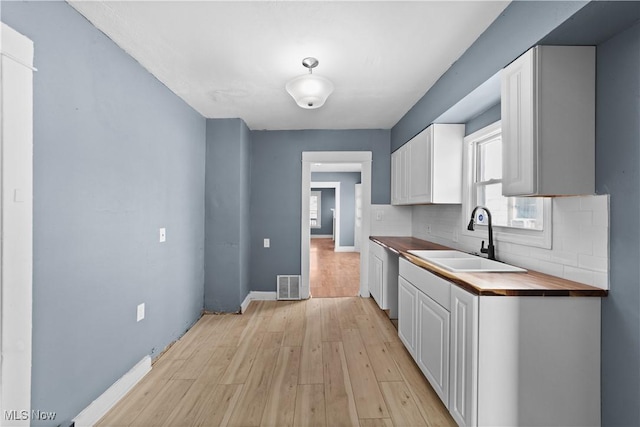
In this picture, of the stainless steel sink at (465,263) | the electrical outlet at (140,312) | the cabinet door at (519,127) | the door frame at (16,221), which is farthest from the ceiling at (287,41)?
the electrical outlet at (140,312)

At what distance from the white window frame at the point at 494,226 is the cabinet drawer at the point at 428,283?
659mm

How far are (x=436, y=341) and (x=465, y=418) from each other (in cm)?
43

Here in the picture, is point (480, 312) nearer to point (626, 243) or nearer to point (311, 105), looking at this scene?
point (626, 243)

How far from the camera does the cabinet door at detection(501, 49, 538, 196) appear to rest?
1.45m

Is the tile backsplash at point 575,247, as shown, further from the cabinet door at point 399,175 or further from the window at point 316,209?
the window at point 316,209

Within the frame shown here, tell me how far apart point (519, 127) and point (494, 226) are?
1.04 meters

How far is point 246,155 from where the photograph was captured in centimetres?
382

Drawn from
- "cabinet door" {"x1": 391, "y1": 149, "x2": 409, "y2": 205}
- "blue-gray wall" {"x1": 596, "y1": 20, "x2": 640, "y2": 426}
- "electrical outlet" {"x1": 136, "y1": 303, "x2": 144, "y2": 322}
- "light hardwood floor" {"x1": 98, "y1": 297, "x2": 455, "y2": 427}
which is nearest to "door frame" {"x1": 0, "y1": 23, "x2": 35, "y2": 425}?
"light hardwood floor" {"x1": 98, "y1": 297, "x2": 455, "y2": 427}

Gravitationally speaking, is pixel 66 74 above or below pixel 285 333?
above

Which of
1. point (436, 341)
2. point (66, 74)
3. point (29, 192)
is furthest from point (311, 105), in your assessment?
point (436, 341)

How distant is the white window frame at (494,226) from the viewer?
5.78 ft

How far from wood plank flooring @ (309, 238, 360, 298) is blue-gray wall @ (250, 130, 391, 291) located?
77cm

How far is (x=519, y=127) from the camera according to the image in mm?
1524

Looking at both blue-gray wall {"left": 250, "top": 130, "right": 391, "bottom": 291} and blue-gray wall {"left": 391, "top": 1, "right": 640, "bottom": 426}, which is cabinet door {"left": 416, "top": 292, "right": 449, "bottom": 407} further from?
blue-gray wall {"left": 250, "top": 130, "right": 391, "bottom": 291}
